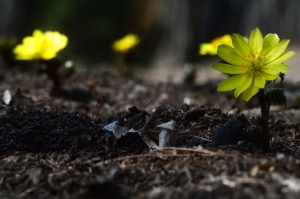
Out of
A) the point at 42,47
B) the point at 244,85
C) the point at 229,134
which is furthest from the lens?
the point at 42,47

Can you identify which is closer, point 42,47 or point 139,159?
point 139,159

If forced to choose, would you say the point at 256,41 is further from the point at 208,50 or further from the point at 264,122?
the point at 208,50

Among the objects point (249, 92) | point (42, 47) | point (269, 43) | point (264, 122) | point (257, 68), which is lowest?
point (264, 122)

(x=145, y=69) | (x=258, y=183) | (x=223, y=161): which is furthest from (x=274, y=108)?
(x=145, y=69)

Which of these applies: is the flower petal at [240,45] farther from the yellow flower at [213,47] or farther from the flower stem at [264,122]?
the yellow flower at [213,47]

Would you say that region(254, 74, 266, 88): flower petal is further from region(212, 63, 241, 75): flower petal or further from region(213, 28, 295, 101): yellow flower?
region(212, 63, 241, 75): flower petal

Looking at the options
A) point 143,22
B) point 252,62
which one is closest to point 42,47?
point 252,62

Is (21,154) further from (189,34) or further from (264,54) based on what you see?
(189,34)
